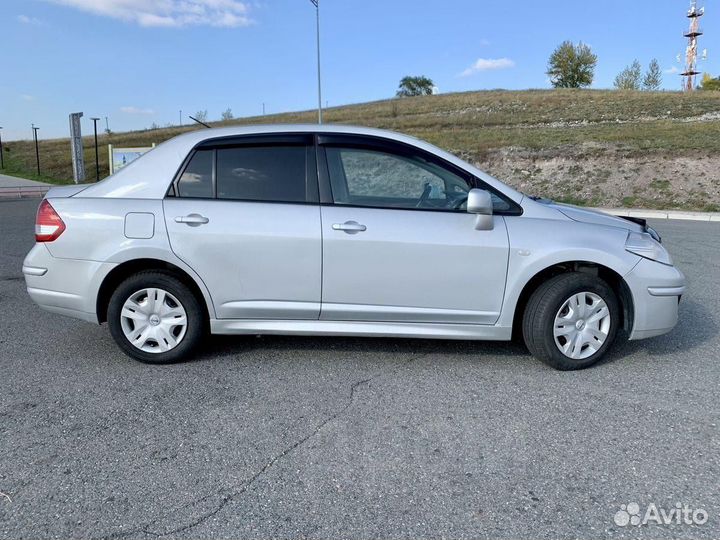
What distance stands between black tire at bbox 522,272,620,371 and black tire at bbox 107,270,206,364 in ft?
7.79

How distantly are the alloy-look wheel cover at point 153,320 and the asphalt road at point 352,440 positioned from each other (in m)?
0.20

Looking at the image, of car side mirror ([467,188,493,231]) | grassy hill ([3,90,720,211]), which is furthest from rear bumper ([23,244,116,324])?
grassy hill ([3,90,720,211])

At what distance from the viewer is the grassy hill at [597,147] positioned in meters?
20.1

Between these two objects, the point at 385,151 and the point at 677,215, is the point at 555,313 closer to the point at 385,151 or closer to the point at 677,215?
the point at 385,151

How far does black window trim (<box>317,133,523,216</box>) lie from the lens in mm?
3936

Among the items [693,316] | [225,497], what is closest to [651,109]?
[693,316]

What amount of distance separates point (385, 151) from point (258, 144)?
0.93 m

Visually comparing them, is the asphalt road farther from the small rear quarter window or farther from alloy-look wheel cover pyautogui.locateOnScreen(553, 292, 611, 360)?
the small rear quarter window

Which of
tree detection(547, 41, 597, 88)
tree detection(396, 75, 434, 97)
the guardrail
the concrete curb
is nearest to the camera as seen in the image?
the concrete curb

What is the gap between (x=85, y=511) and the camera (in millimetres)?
2395

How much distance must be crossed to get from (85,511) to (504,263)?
283cm

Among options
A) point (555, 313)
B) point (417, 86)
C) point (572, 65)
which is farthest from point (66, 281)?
point (417, 86)

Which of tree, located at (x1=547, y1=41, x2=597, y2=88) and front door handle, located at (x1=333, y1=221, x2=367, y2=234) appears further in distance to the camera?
tree, located at (x1=547, y1=41, x2=597, y2=88)

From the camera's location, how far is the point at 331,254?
384 centimetres
